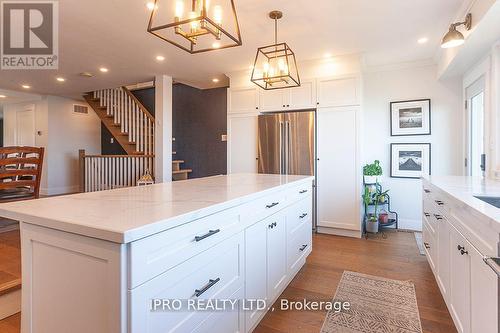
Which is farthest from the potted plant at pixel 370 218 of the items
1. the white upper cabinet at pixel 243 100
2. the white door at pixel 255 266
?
the white door at pixel 255 266

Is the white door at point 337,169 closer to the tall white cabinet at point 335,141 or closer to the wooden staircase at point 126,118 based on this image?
the tall white cabinet at point 335,141

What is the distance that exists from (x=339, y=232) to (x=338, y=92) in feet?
6.49

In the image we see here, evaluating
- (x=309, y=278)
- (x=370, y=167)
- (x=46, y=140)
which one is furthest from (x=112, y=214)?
(x=46, y=140)

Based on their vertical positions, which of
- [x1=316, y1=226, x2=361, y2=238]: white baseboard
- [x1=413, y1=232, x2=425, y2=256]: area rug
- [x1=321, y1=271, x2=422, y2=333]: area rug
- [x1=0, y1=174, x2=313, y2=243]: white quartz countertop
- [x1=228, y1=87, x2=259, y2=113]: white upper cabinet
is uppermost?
[x1=228, y1=87, x2=259, y2=113]: white upper cabinet

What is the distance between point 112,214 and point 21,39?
147 inches

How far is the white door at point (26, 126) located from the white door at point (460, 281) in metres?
8.69

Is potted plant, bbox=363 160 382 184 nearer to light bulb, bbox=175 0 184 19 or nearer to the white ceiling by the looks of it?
the white ceiling

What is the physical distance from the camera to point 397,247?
11.1 feet

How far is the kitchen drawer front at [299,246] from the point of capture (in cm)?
230

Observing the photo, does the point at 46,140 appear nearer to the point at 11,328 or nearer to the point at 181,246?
the point at 11,328

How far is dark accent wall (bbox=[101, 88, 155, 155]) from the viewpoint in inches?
271

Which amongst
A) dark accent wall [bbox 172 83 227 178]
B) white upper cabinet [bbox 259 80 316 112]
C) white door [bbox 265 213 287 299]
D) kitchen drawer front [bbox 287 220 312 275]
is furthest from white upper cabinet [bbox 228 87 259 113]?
white door [bbox 265 213 287 299]

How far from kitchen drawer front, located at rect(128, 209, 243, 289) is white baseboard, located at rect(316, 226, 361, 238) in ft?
9.60

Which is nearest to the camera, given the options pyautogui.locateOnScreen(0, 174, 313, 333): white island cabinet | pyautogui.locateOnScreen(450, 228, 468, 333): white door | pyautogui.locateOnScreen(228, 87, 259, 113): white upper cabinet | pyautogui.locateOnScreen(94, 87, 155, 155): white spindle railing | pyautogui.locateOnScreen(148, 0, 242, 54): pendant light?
pyautogui.locateOnScreen(0, 174, 313, 333): white island cabinet
